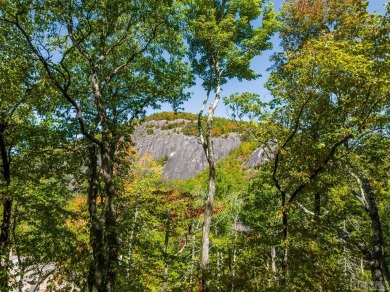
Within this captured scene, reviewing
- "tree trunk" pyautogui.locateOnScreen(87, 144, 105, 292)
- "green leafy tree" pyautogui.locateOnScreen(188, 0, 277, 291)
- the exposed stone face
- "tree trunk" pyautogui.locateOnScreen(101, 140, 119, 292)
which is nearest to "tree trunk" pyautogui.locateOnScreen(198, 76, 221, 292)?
"green leafy tree" pyautogui.locateOnScreen(188, 0, 277, 291)

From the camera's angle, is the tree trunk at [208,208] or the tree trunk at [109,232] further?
the tree trunk at [208,208]

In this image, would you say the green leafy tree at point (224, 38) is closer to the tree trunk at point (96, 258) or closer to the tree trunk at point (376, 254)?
the tree trunk at point (96, 258)

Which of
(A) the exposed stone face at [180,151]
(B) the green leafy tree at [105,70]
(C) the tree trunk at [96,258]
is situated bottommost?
(C) the tree trunk at [96,258]

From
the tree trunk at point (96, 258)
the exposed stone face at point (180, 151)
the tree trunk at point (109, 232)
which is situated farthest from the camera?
the exposed stone face at point (180, 151)

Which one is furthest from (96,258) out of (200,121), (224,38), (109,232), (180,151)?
(180,151)

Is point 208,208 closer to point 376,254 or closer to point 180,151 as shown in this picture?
point 376,254

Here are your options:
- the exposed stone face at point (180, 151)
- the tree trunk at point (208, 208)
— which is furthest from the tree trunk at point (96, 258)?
the exposed stone face at point (180, 151)

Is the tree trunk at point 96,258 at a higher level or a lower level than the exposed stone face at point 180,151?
lower

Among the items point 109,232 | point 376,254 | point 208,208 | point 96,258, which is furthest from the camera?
point 208,208

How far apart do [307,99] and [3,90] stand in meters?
9.94

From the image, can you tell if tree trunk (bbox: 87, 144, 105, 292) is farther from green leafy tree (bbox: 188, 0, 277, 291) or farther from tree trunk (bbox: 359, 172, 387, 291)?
tree trunk (bbox: 359, 172, 387, 291)

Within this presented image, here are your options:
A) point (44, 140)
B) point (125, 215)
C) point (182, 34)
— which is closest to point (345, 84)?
point (182, 34)

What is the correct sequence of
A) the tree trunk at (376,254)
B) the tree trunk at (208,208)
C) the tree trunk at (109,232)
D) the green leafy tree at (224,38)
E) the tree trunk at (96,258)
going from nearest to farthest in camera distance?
the tree trunk at (96,258)
the tree trunk at (109,232)
the tree trunk at (208,208)
the tree trunk at (376,254)
the green leafy tree at (224,38)

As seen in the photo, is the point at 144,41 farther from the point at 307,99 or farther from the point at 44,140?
the point at 307,99
